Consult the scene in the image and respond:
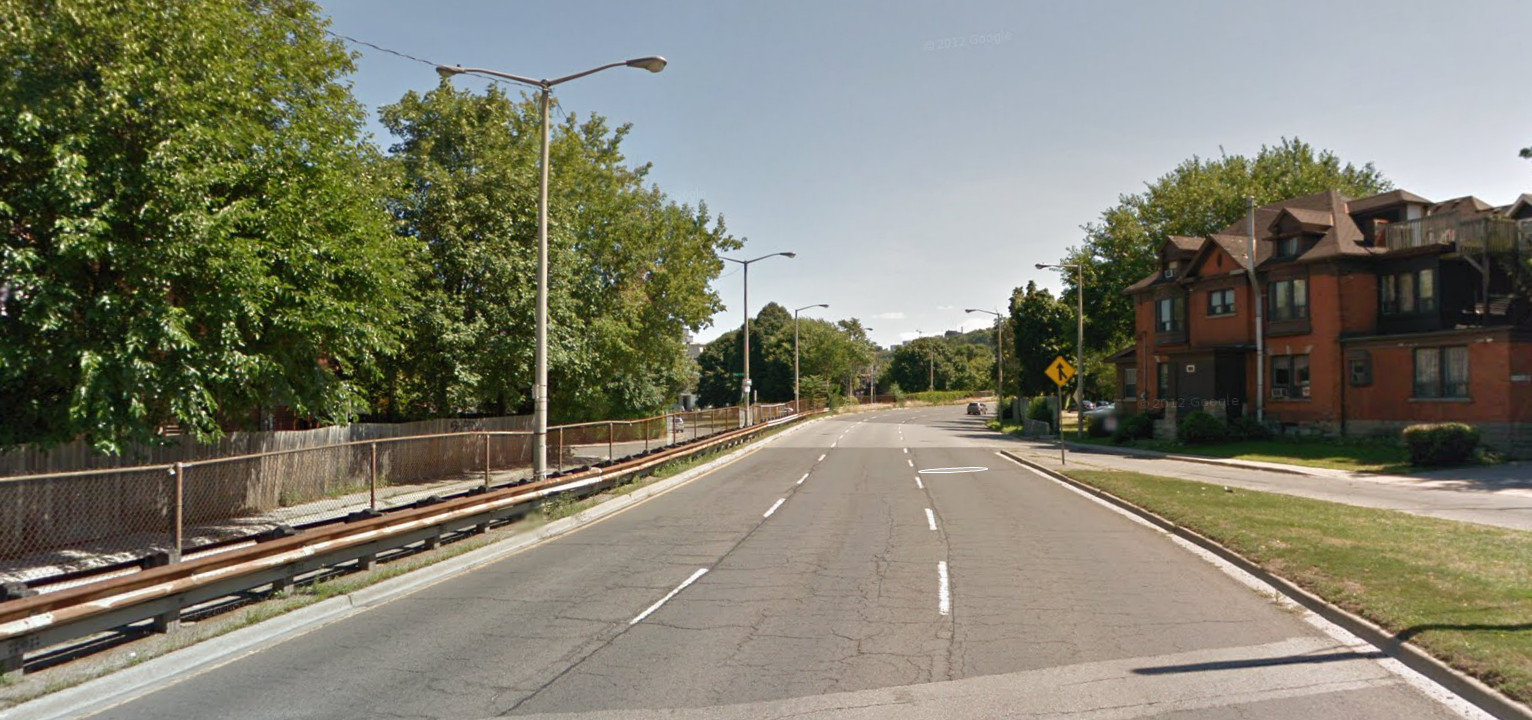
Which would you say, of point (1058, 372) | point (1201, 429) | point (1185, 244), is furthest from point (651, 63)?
point (1185, 244)

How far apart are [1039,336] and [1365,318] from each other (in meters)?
23.5

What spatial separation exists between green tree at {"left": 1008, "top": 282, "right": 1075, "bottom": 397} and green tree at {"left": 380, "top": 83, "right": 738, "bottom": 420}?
101 ft

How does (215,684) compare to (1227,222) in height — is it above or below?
below

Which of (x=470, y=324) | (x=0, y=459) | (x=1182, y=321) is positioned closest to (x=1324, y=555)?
(x=0, y=459)

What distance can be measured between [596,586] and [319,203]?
33.2ft

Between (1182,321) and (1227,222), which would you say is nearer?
(1182,321)

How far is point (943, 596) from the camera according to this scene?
31.4 feet

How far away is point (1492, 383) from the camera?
2867 centimetres

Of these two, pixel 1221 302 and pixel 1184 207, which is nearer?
pixel 1221 302

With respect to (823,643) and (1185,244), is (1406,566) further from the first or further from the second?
(1185,244)

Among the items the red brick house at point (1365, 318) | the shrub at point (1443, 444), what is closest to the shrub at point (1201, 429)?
the red brick house at point (1365, 318)

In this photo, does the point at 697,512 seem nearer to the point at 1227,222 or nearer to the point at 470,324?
the point at 470,324

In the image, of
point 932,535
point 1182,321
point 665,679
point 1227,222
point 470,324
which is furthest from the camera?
point 1227,222

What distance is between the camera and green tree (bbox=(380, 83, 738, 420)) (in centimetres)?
2428
